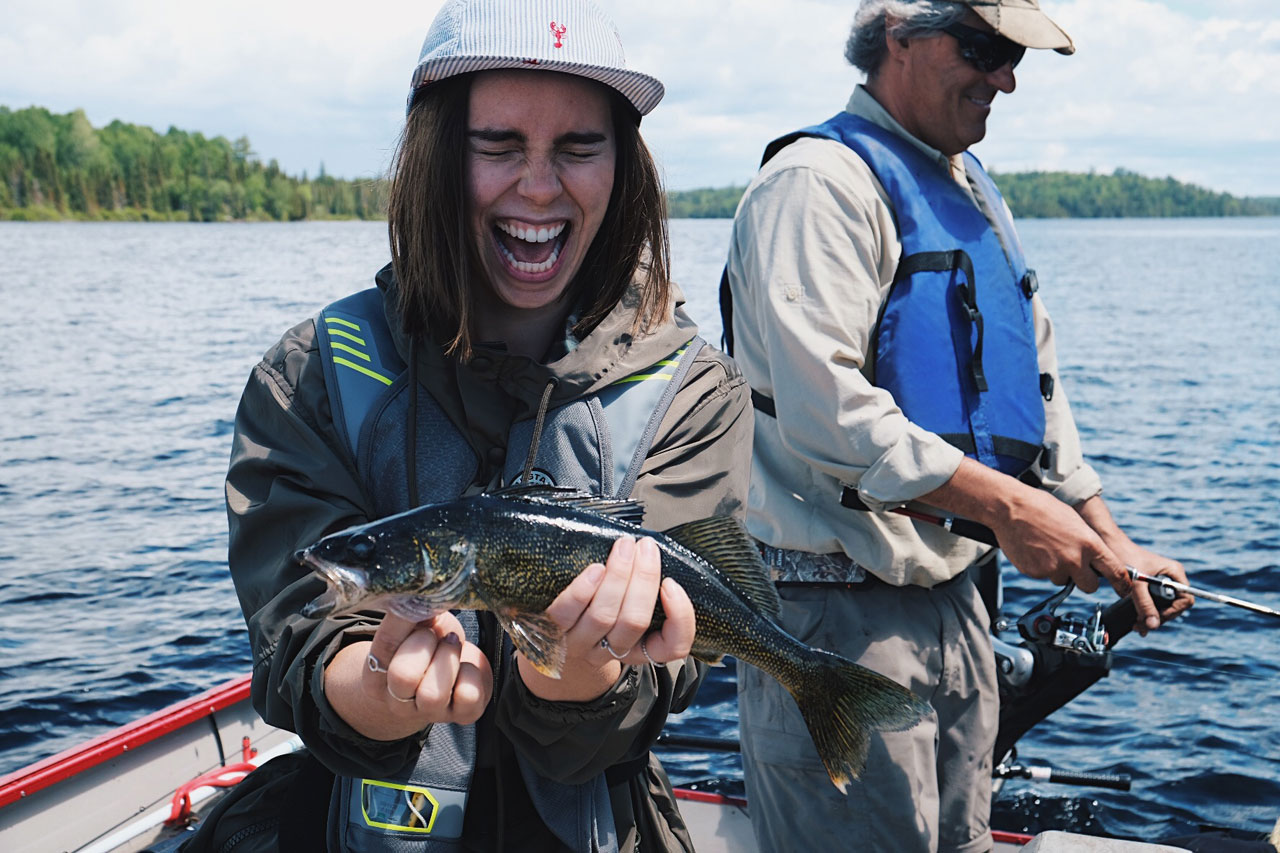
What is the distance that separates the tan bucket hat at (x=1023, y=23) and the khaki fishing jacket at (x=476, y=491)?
2305mm

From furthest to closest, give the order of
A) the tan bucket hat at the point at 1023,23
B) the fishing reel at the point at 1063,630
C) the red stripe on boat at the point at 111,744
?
1. the fishing reel at the point at 1063,630
2. the red stripe on boat at the point at 111,744
3. the tan bucket hat at the point at 1023,23

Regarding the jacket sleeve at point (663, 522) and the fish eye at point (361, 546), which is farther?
the jacket sleeve at point (663, 522)

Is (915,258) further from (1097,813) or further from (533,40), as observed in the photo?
(1097,813)

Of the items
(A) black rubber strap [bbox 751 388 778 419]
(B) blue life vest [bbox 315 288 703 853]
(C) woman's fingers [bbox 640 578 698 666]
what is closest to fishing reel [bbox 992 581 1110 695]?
(A) black rubber strap [bbox 751 388 778 419]

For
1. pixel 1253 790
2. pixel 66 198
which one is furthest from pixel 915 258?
pixel 66 198

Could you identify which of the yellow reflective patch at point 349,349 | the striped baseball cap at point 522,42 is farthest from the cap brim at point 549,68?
the yellow reflective patch at point 349,349

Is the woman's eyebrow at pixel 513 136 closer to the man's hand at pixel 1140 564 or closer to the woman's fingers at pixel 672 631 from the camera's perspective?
the woman's fingers at pixel 672 631

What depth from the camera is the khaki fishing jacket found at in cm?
242

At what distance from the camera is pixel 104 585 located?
543 inches

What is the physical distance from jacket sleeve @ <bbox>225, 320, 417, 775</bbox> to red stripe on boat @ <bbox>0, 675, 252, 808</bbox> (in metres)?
3.38

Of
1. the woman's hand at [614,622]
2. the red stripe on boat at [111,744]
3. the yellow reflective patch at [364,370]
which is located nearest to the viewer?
the woman's hand at [614,622]

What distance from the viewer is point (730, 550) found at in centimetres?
264

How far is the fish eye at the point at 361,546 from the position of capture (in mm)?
2207

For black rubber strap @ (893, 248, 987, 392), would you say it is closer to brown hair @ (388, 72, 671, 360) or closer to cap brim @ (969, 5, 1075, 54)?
cap brim @ (969, 5, 1075, 54)
